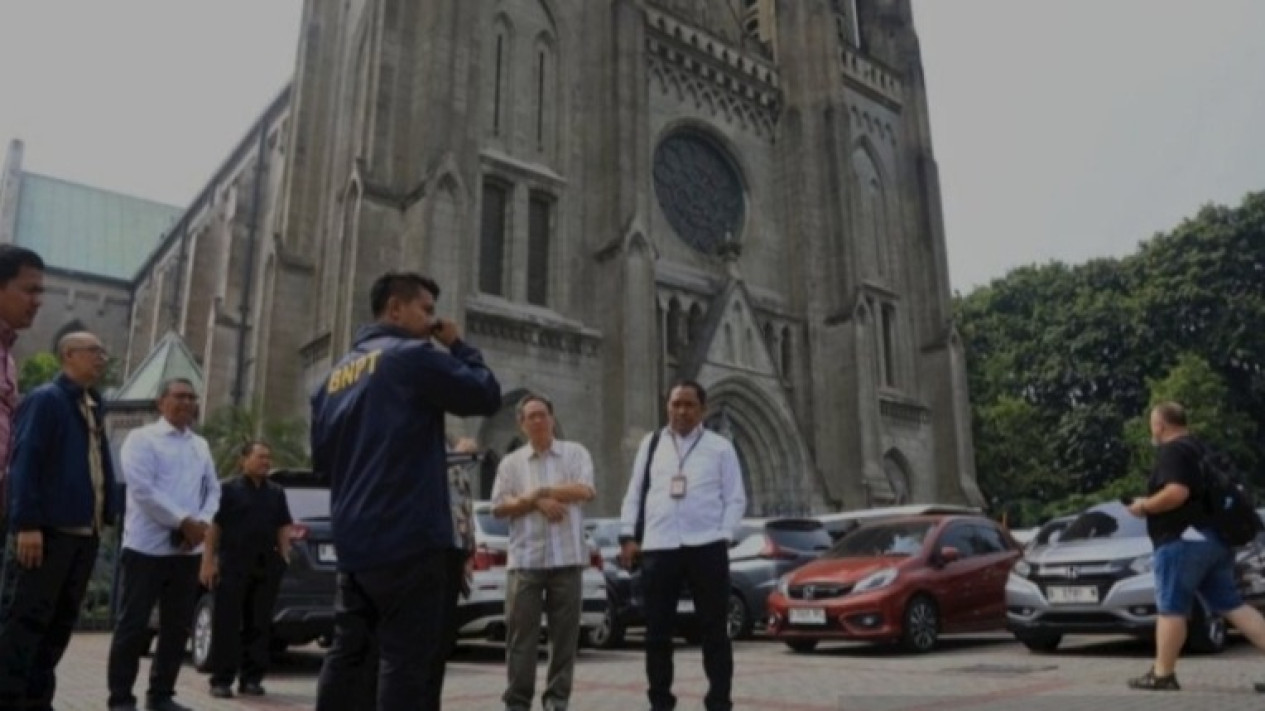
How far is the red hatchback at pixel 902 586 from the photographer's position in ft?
33.3

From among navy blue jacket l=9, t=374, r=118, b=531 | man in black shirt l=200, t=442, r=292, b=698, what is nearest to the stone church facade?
man in black shirt l=200, t=442, r=292, b=698

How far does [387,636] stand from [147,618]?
339cm

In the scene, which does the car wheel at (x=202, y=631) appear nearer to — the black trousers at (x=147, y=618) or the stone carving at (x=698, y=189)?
the black trousers at (x=147, y=618)

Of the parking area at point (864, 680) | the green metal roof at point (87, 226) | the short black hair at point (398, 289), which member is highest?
the green metal roof at point (87, 226)

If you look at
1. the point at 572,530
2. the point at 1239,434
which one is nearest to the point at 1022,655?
the point at 572,530

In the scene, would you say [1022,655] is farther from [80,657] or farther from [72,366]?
[80,657]

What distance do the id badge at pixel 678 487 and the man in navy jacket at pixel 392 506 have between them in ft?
8.34

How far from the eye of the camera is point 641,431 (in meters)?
22.3

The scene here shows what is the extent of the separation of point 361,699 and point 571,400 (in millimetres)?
19571

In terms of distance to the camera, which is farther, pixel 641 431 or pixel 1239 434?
pixel 1239 434

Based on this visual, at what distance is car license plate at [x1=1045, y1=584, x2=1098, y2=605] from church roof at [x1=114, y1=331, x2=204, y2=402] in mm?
22822

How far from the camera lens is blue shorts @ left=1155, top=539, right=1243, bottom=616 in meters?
6.53

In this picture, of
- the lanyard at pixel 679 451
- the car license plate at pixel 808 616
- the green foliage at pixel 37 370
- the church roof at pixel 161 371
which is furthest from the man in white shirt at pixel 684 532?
the green foliage at pixel 37 370

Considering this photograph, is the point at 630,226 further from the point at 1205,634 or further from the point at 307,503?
the point at 1205,634
